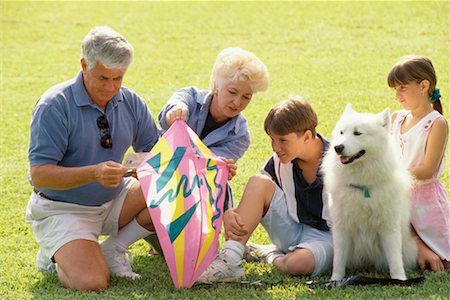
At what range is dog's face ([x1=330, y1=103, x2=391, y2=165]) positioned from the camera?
4484 millimetres

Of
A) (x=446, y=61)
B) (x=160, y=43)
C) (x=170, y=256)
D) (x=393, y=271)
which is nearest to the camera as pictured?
(x=170, y=256)

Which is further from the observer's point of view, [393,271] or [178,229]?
[393,271]

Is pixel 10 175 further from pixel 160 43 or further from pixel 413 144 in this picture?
pixel 160 43

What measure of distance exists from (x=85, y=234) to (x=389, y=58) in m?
8.83

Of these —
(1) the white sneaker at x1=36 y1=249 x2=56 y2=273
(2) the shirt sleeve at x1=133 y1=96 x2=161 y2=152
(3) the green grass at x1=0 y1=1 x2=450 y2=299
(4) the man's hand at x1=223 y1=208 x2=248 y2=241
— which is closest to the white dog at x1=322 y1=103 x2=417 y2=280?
(3) the green grass at x1=0 y1=1 x2=450 y2=299

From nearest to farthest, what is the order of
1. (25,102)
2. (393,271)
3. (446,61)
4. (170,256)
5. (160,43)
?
(170,256) < (393,271) < (25,102) < (446,61) < (160,43)

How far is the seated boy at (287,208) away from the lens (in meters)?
4.81

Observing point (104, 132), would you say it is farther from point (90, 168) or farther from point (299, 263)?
point (299, 263)

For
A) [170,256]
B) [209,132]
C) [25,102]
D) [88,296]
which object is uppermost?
[209,132]

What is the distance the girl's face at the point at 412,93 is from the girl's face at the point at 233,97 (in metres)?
0.95

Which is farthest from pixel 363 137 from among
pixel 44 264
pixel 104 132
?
pixel 44 264

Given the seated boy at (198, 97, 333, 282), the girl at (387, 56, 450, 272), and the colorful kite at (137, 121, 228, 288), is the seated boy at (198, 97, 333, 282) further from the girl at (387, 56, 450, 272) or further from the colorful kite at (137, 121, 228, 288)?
the girl at (387, 56, 450, 272)

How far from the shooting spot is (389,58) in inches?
498

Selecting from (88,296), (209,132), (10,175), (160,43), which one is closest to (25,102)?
(10,175)
